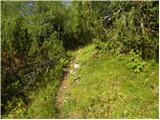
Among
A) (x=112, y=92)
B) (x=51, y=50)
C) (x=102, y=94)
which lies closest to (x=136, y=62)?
(x=112, y=92)

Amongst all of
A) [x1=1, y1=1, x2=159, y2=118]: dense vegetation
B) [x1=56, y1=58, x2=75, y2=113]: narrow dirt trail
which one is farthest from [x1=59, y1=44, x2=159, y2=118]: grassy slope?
[x1=1, y1=1, x2=159, y2=118]: dense vegetation

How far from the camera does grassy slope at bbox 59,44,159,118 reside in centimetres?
1168

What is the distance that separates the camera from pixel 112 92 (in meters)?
13.0

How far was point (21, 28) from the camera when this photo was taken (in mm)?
13852

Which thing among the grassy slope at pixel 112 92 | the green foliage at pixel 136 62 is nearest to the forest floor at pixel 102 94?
the grassy slope at pixel 112 92

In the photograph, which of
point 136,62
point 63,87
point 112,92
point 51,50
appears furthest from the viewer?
point 51,50

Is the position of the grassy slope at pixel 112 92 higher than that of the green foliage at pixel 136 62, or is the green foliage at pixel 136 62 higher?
the green foliage at pixel 136 62

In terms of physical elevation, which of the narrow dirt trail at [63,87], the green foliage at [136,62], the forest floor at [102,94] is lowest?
the narrow dirt trail at [63,87]

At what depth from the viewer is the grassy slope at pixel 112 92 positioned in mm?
11683

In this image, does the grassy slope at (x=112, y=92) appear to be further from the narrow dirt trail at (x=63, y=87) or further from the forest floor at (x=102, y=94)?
the narrow dirt trail at (x=63, y=87)

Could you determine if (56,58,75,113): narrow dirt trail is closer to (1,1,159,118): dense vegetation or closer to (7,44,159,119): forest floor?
(7,44,159,119): forest floor

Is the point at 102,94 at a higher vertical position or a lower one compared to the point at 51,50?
lower

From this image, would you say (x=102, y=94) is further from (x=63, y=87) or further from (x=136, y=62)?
(x=136, y=62)

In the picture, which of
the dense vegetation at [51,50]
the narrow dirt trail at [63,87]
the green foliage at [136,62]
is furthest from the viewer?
Result: the green foliage at [136,62]
